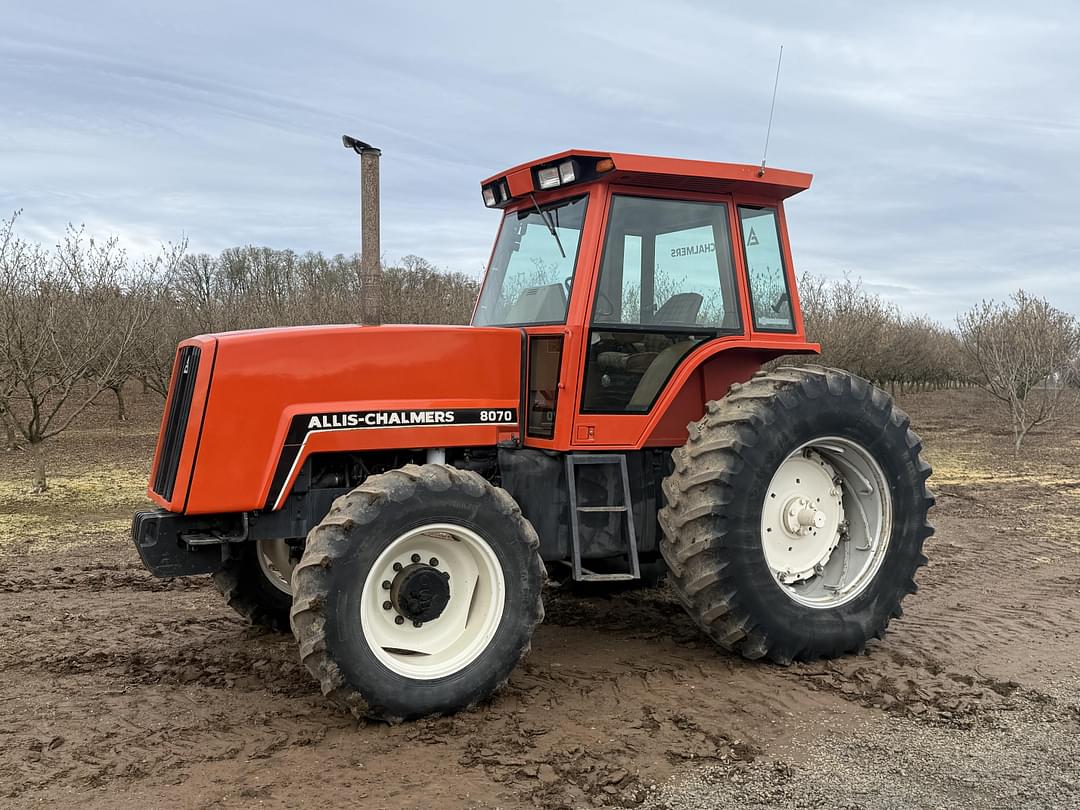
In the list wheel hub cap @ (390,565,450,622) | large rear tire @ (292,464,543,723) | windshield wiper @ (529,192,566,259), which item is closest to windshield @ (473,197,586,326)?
windshield wiper @ (529,192,566,259)

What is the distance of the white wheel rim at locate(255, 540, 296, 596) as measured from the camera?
5.52 metres

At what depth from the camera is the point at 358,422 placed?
4.53 metres

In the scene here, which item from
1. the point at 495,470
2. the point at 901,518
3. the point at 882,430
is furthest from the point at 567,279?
the point at 901,518

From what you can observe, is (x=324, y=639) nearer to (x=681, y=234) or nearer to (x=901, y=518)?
(x=681, y=234)

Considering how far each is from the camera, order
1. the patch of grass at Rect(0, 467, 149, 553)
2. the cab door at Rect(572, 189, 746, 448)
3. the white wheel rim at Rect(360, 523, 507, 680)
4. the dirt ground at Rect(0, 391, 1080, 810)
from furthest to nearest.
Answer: the patch of grass at Rect(0, 467, 149, 553)
the cab door at Rect(572, 189, 746, 448)
the white wheel rim at Rect(360, 523, 507, 680)
the dirt ground at Rect(0, 391, 1080, 810)

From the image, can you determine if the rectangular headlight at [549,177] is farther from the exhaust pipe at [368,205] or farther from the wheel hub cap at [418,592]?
the wheel hub cap at [418,592]

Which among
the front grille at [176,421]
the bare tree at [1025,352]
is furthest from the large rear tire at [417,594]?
the bare tree at [1025,352]

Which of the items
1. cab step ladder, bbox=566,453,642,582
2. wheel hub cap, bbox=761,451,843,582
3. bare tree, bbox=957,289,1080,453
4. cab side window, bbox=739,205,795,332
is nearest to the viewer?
cab step ladder, bbox=566,453,642,582

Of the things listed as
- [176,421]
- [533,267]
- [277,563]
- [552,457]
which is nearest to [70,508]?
[277,563]

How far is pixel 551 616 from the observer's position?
612 cm

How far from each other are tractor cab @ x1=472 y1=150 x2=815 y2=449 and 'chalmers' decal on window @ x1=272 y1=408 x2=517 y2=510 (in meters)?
0.41

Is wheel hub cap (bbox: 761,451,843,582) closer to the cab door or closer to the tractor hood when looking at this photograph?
the cab door

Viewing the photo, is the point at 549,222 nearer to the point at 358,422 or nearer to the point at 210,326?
the point at 358,422

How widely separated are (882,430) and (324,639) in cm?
333
